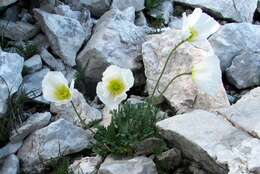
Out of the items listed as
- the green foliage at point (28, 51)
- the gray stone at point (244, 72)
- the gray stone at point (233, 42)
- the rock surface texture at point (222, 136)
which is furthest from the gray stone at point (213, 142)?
the green foliage at point (28, 51)

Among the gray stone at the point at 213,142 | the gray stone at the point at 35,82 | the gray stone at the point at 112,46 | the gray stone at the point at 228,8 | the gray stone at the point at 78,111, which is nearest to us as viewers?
the gray stone at the point at 213,142

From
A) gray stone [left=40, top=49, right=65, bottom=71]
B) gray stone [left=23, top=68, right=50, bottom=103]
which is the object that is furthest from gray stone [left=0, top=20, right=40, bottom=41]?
gray stone [left=23, top=68, right=50, bottom=103]

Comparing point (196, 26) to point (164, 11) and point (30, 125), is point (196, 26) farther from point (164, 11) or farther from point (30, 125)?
point (164, 11)

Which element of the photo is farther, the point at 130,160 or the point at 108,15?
the point at 108,15

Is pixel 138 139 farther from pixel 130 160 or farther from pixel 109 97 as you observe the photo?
pixel 109 97

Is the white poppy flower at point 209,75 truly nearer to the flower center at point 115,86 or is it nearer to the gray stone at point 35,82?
the flower center at point 115,86

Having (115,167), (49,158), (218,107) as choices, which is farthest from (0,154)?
(218,107)
